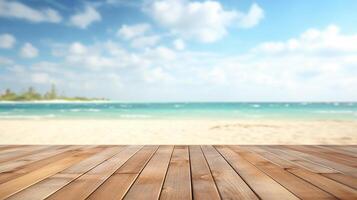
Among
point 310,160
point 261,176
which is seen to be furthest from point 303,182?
point 310,160

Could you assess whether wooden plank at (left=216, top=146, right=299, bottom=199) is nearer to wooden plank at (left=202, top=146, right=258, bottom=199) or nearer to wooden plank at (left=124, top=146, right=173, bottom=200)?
wooden plank at (left=202, top=146, right=258, bottom=199)

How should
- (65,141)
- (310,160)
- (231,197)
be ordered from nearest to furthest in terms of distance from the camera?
(231,197)
(310,160)
(65,141)

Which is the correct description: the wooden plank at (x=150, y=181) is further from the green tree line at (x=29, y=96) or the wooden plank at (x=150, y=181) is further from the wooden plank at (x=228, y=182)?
the green tree line at (x=29, y=96)

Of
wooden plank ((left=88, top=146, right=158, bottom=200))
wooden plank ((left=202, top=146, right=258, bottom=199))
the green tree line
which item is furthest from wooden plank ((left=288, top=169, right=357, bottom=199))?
the green tree line

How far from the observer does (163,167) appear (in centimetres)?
212

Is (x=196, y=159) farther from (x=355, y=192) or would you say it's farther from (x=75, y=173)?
(x=355, y=192)

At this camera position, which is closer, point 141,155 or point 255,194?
point 255,194

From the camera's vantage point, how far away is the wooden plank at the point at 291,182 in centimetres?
141

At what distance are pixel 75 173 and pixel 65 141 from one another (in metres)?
7.43

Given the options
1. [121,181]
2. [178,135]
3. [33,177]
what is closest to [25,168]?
[33,177]

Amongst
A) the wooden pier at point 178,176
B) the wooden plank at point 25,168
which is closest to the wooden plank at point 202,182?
the wooden pier at point 178,176

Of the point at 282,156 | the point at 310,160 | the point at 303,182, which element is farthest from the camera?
the point at 282,156

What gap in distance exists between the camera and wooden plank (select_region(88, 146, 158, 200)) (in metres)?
1.40

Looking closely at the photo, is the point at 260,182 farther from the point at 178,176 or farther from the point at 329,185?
the point at 178,176
